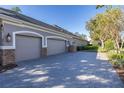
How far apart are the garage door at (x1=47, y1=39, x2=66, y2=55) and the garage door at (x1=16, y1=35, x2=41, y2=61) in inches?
112

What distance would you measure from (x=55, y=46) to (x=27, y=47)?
294 inches

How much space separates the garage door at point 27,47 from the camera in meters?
13.2

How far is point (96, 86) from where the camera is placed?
645 cm

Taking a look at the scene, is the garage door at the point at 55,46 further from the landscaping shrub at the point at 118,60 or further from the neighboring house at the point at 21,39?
the landscaping shrub at the point at 118,60

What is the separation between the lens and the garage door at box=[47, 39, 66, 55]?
64.0 ft

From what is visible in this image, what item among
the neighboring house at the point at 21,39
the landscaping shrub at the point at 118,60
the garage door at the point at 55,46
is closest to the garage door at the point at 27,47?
the neighboring house at the point at 21,39

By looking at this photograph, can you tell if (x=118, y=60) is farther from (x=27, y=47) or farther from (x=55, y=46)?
(x=55, y=46)

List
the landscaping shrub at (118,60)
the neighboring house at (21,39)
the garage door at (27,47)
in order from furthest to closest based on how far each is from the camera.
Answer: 1. the garage door at (27,47)
2. the neighboring house at (21,39)
3. the landscaping shrub at (118,60)

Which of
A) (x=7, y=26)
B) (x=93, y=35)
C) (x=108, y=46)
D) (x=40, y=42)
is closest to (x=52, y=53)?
(x=40, y=42)

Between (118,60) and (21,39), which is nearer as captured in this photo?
(118,60)

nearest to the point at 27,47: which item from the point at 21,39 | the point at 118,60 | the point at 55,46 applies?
the point at 21,39

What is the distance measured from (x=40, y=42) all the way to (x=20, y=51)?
381cm

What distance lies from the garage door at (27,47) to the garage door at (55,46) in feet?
9.33

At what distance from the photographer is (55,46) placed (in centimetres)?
2161
